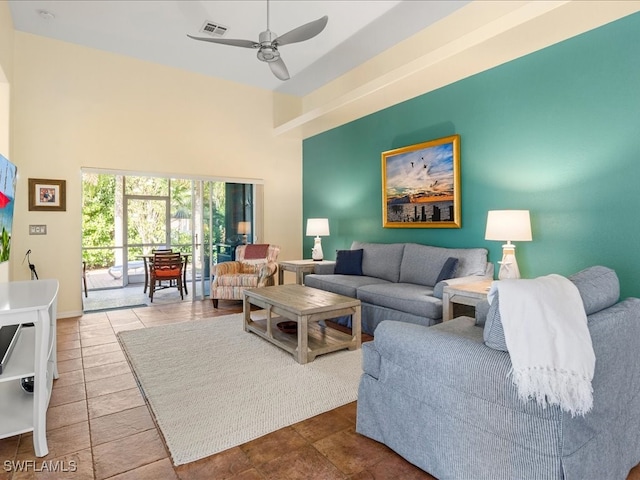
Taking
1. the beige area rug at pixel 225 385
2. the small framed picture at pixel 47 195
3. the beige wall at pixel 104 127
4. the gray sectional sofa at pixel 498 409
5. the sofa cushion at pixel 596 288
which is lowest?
the beige area rug at pixel 225 385

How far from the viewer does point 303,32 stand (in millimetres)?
3170

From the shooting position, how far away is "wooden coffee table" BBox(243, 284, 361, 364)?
3104mm

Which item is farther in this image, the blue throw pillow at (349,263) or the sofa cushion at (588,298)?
the blue throw pillow at (349,263)

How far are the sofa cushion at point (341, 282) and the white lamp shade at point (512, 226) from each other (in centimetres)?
151

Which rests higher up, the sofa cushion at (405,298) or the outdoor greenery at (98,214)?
the outdoor greenery at (98,214)

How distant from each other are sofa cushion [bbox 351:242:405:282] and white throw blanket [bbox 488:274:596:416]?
3107 millimetres

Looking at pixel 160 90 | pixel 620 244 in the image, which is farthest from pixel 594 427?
pixel 160 90

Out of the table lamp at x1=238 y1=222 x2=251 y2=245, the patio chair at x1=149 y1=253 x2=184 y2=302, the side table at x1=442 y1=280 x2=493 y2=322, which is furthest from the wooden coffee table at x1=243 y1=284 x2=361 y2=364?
the patio chair at x1=149 y1=253 x2=184 y2=302

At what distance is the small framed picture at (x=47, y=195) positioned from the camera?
15.1 ft

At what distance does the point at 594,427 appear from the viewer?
1.40 m

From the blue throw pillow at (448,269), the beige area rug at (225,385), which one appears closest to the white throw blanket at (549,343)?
the beige area rug at (225,385)

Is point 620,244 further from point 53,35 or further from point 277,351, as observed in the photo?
point 53,35

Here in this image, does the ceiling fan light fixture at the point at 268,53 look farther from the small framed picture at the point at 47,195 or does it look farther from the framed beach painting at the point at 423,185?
the small framed picture at the point at 47,195

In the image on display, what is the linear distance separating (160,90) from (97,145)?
125 centimetres
